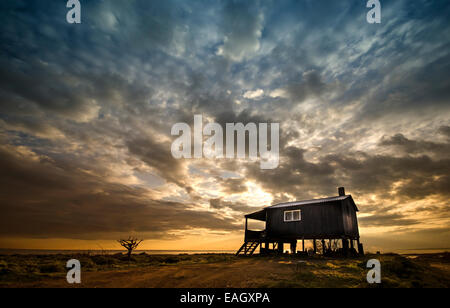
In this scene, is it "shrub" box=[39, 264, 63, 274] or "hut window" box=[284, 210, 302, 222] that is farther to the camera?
"hut window" box=[284, 210, 302, 222]

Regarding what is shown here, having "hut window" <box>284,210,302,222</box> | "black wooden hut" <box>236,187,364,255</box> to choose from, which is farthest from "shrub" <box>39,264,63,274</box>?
"hut window" <box>284,210,302,222</box>

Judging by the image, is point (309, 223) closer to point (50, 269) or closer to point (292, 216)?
point (292, 216)

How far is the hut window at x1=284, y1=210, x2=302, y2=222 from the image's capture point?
27.8m

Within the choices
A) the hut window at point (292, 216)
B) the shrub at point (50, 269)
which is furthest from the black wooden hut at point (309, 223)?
the shrub at point (50, 269)

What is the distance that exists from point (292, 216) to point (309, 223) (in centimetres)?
236

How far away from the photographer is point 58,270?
15.3 metres

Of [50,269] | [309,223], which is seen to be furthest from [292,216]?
[50,269]

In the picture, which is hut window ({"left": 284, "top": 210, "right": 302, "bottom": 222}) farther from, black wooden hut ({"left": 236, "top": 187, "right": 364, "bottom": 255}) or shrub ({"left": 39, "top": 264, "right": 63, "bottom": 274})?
shrub ({"left": 39, "top": 264, "right": 63, "bottom": 274})

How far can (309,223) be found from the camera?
26.8 metres
